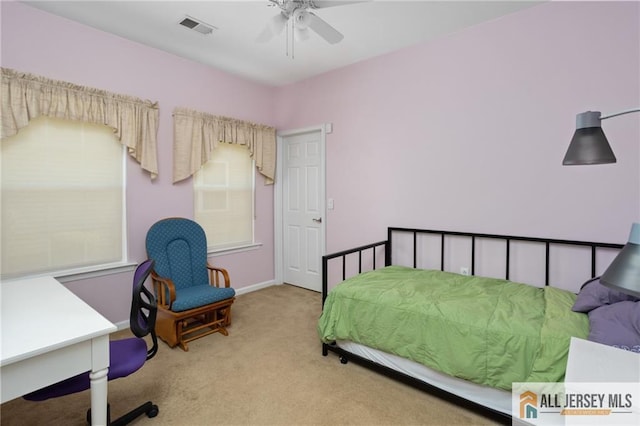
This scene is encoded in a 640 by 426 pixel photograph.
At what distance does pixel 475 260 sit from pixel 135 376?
2.78 m

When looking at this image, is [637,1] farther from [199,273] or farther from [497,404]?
[199,273]

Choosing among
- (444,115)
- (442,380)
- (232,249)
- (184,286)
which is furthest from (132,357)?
(444,115)

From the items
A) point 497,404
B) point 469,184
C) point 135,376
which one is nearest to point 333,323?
point 497,404

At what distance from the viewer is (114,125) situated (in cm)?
275

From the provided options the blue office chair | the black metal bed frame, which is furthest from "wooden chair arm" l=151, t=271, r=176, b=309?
the black metal bed frame

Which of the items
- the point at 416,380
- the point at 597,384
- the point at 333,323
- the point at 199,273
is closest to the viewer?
the point at 597,384

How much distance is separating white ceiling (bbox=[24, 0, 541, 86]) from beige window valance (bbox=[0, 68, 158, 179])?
572mm

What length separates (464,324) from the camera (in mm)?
1784

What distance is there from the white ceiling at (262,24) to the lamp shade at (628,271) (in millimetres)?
2239

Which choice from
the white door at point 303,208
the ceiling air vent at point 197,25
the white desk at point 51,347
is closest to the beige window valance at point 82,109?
Result: the ceiling air vent at point 197,25

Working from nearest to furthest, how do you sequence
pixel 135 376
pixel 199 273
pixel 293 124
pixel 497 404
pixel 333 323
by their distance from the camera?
pixel 497 404, pixel 135 376, pixel 333 323, pixel 199 273, pixel 293 124

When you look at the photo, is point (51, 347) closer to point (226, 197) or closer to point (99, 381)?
point (99, 381)

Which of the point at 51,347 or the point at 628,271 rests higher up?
the point at 628,271

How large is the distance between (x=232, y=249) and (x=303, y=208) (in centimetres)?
102
